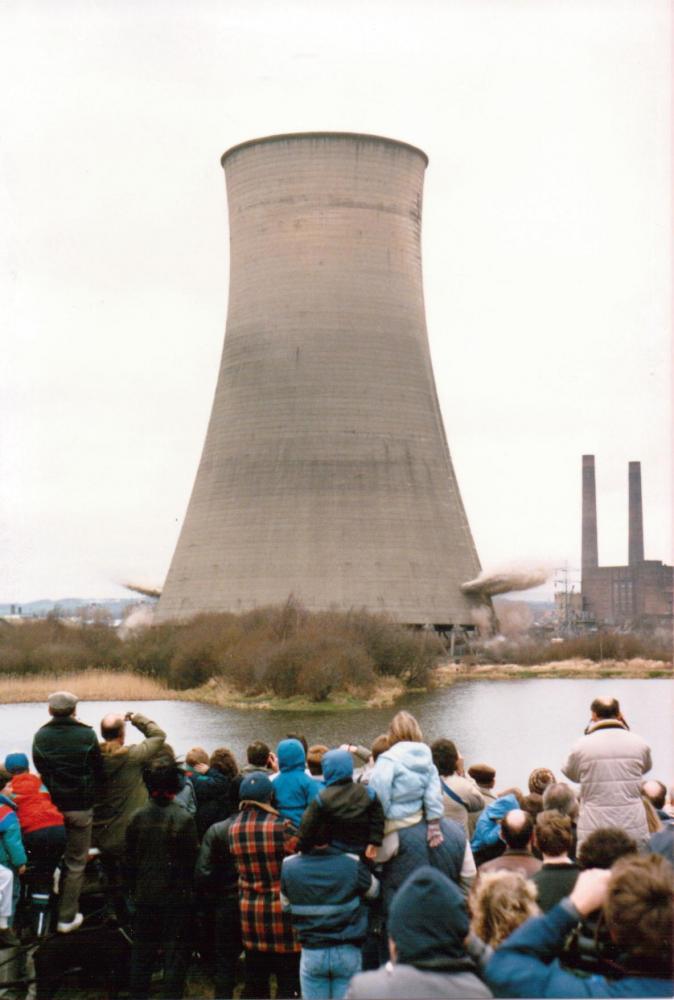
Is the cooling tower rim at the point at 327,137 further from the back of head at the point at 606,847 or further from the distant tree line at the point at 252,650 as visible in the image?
the back of head at the point at 606,847

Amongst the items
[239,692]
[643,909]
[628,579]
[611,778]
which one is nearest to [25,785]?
[611,778]

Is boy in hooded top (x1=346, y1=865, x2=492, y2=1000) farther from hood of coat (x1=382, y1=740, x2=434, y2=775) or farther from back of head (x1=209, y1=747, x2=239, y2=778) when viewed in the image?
back of head (x1=209, y1=747, x2=239, y2=778)

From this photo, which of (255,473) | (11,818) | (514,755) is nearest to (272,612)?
(255,473)

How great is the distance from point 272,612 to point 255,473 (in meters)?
2.63

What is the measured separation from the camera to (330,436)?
81.6 feet

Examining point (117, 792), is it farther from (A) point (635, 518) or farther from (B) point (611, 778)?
(A) point (635, 518)

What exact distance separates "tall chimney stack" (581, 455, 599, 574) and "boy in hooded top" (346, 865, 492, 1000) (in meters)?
39.8

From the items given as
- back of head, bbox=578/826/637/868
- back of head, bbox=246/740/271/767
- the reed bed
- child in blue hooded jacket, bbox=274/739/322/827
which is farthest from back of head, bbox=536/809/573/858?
the reed bed

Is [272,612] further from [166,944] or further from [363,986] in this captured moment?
[363,986]

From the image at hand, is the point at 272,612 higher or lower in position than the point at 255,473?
lower

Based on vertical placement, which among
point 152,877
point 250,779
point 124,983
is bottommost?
point 124,983

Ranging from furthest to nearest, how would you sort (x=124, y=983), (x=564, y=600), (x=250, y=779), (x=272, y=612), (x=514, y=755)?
1. (x=564, y=600)
2. (x=272, y=612)
3. (x=514, y=755)
4. (x=124, y=983)
5. (x=250, y=779)

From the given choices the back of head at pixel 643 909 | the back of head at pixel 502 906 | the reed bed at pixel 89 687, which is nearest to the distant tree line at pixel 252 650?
the reed bed at pixel 89 687

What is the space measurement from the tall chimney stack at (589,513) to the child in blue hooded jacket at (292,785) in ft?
126
